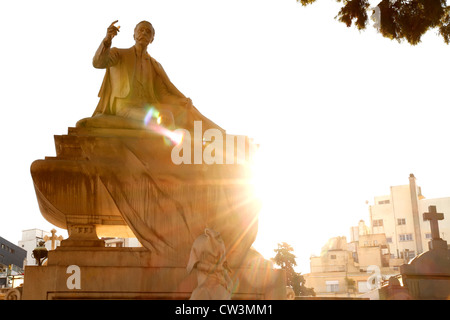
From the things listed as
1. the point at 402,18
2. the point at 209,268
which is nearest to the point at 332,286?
the point at 402,18

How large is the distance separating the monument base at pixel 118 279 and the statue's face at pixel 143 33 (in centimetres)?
340

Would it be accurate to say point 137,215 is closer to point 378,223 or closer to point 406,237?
point 406,237

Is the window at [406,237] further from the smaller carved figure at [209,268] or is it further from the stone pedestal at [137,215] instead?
the smaller carved figure at [209,268]

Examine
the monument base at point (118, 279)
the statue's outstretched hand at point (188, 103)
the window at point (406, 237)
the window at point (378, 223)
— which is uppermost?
the window at point (378, 223)

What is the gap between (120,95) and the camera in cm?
784

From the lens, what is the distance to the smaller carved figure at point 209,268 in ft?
18.7

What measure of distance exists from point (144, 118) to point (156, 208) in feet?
4.41

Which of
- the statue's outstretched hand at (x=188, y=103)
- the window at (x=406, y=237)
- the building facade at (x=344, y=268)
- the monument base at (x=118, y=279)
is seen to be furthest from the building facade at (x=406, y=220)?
the monument base at (x=118, y=279)

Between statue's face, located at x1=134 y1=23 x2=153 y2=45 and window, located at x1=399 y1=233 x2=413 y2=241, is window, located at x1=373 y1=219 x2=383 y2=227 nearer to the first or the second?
window, located at x1=399 y1=233 x2=413 y2=241

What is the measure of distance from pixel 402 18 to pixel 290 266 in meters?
32.0

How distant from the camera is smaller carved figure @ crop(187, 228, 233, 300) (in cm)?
570

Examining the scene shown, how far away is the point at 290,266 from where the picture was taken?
126ft

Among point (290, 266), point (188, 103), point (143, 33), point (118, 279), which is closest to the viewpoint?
point (118, 279)
